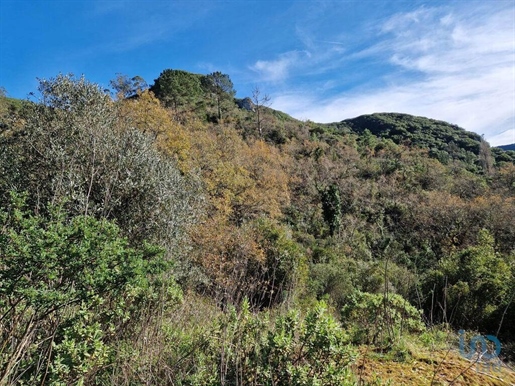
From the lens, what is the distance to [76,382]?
2.47m

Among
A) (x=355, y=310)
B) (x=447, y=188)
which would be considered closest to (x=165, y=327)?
(x=355, y=310)

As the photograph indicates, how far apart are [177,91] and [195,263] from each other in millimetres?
28490

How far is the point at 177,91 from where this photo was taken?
35.4 meters

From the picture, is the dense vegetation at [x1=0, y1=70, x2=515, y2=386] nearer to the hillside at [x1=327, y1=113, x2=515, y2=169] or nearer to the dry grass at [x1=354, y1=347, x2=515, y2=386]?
the dry grass at [x1=354, y1=347, x2=515, y2=386]

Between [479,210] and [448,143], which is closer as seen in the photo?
[479,210]

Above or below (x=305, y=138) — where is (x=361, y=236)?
below

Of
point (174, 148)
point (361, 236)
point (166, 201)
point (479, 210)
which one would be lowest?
point (361, 236)

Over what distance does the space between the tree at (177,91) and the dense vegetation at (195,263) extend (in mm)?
11180

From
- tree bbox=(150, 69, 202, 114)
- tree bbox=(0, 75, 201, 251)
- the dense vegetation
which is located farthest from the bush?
tree bbox=(150, 69, 202, 114)

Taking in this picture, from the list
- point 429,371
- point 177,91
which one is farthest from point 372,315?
point 177,91

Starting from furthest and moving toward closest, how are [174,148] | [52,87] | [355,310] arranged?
[174,148] → [52,87] → [355,310]

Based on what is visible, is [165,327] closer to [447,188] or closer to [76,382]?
[76,382]

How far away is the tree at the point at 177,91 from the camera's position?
3497cm

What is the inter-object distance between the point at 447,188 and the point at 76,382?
119 feet
